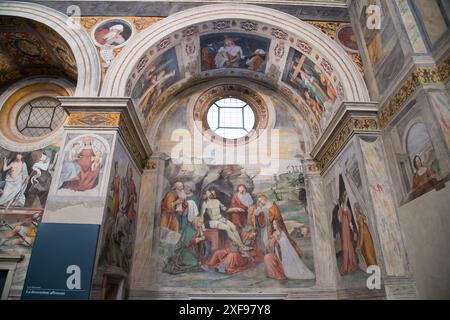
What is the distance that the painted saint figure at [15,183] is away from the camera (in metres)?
9.51

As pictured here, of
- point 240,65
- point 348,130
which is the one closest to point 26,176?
point 240,65

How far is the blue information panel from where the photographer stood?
6.17 metres

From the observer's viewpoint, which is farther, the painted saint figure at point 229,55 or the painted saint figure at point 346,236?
the painted saint figure at point 229,55

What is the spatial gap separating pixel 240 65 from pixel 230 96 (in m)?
1.21

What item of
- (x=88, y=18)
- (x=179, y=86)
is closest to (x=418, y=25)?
(x=179, y=86)

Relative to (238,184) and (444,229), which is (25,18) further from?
(444,229)

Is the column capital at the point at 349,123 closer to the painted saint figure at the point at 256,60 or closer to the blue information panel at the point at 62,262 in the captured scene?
the painted saint figure at the point at 256,60

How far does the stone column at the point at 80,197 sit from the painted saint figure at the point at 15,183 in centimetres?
323

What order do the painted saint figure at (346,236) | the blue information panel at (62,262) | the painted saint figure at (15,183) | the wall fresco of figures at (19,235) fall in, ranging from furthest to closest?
the painted saint figure at (15,183) < the wall fresco of figures at (19,235) < the painted saint figure at (346,236) < the blue information panel at (62,262)

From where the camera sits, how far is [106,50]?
8930mm

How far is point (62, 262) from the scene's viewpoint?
6414mm

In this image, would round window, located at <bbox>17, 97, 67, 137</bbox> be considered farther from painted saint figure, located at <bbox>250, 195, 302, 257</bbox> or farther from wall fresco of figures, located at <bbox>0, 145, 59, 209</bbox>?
painted saint figure, located at <bbox>250, 195, 302, 257</bbox>

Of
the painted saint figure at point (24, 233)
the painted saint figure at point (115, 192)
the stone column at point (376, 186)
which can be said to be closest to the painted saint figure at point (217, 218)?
the painted saint figure at point (115, 192)

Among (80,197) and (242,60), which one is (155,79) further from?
(80,197)
